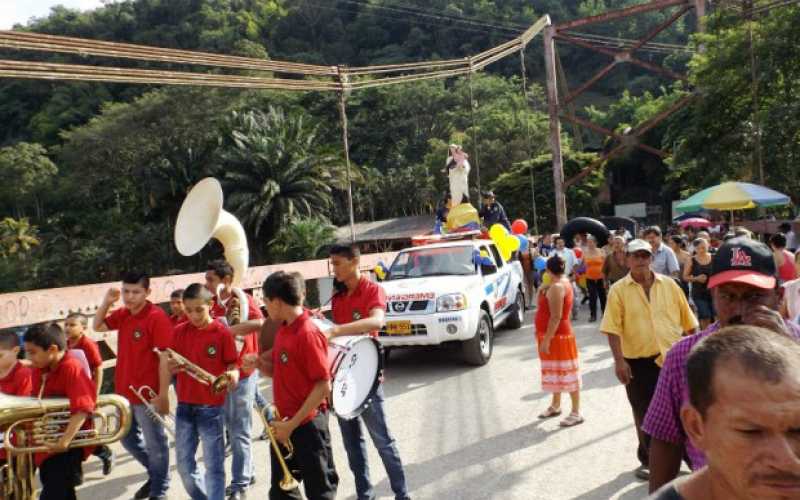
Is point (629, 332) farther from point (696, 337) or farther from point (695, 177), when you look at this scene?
point (695, 177)

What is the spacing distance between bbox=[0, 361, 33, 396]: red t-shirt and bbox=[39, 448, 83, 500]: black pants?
60 centimetres

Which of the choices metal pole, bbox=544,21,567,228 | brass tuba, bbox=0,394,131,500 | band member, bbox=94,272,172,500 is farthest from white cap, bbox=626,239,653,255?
metal pole, bbox=544,21,567,228

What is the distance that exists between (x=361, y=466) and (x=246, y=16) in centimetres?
7223

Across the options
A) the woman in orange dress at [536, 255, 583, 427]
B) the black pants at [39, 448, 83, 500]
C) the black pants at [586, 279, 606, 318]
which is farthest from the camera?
the black pants at [586, 279, 606, 318]

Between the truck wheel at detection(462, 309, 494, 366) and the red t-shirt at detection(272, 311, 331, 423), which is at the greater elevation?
the red t-shirt at detection(272, 311, 331, 423)

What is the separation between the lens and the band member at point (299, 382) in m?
3.69

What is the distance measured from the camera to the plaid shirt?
231 centimetres

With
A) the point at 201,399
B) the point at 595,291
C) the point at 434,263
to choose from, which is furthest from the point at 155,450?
the point at 595,291

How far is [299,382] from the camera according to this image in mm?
3750

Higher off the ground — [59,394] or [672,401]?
[672,401]

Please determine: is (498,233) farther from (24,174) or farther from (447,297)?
(24,174)

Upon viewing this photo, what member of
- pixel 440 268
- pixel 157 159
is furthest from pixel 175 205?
pixel 440 268

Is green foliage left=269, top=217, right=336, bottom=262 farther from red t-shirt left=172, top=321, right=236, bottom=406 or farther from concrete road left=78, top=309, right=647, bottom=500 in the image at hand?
red t-shirt left=172, top=321, right=236, bottom=406

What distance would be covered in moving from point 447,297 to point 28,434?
19.3ft
